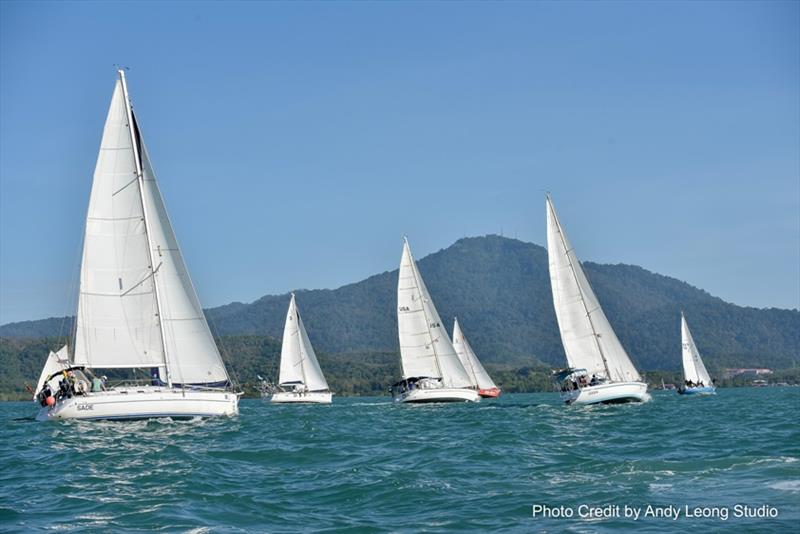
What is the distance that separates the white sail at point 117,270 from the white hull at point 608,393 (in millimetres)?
22245

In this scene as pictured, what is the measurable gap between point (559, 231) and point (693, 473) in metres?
34.9

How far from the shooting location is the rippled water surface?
1650 cm

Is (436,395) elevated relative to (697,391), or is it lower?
elevated

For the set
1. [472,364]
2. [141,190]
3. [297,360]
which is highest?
[141,190]

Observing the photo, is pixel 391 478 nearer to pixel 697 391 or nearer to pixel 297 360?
pixel 297 360

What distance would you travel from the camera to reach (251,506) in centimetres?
1792

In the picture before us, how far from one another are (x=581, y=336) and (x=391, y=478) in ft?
112

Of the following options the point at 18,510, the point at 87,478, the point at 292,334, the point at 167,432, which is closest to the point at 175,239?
the point at 167,432

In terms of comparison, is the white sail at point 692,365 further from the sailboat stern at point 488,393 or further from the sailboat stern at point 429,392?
the sailboat stern at point 429,392

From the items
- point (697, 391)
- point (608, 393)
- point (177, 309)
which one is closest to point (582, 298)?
point (608, 393)

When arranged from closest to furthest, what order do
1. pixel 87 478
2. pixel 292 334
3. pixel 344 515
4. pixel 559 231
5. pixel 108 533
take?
pixel 108 533, pixel 344 515, pixel 87 478, pixel 559 231, pixel 292 334

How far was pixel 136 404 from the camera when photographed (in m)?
37.7

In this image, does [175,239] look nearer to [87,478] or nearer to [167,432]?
[167,432]

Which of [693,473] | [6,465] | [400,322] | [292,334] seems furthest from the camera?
[292,334]
